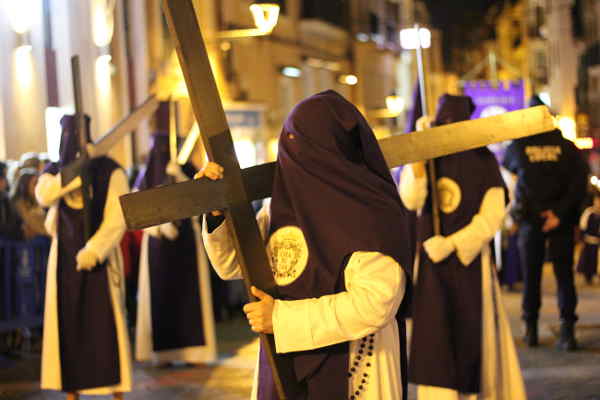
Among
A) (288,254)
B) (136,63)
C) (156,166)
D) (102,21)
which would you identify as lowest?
(288,254)

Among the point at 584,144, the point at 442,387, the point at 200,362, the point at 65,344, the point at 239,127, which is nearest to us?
the point at 442,387

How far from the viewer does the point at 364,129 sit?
10.4ft

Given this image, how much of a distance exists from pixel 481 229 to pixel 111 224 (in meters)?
2.52

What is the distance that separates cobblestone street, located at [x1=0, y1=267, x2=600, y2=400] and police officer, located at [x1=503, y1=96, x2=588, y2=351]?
1.58 ft

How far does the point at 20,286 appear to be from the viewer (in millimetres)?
9109

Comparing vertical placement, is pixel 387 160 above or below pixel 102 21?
below

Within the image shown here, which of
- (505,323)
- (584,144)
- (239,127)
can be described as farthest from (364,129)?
(584,144)

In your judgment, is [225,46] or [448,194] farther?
[225,46]

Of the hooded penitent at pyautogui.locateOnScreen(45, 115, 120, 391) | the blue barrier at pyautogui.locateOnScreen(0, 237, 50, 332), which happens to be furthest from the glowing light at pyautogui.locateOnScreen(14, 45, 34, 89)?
the hooded penitent at pyautogui.locateOnScreen(45, 115, 120, 391)

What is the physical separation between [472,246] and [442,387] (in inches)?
32.7

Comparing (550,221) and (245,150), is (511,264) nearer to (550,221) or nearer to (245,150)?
(550,221)

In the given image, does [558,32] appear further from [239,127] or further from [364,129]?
[364,129]

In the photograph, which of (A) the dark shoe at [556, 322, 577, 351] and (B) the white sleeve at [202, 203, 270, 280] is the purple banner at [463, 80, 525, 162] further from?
(B) the white sleeve at [202, 203, 270, 280]

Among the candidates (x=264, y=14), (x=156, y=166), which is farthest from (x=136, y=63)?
(x=156, y=166)
